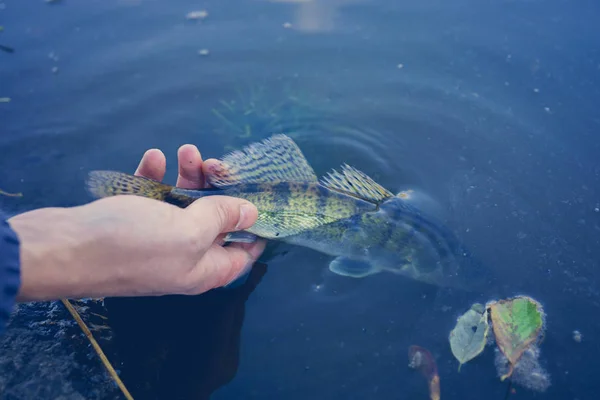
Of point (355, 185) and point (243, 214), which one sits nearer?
point (243, 214)

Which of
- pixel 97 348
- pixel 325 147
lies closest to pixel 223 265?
pixel 97 348

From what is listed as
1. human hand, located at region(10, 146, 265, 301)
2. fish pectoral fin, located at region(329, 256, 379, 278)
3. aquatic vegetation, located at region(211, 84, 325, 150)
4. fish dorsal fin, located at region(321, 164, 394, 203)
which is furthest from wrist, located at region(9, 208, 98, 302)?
aquatic vegetation, located at region(211, 84, 325, 150)

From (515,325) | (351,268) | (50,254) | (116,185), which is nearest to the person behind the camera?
(50,254)

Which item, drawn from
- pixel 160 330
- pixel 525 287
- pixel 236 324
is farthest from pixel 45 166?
pixel 525 287

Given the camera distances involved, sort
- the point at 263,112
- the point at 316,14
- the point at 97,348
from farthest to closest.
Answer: the point at 316,14 → the point at 263,112 → the point at 97,348

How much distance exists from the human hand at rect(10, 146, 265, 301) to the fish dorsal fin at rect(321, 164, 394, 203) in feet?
3.71

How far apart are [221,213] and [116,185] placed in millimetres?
963

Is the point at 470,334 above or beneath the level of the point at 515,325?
beneath

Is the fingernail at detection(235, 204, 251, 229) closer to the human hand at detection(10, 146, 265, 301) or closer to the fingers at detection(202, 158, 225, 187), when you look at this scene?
the human hand at detection(10, 146, 265, 301)

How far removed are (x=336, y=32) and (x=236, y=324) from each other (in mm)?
4252

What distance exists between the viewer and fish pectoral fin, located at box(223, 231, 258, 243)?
3.46 m

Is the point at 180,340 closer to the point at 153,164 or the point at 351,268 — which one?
the point at 351,268

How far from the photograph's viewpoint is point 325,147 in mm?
4617

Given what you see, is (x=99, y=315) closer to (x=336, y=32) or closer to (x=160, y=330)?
(x=160, y=330)
